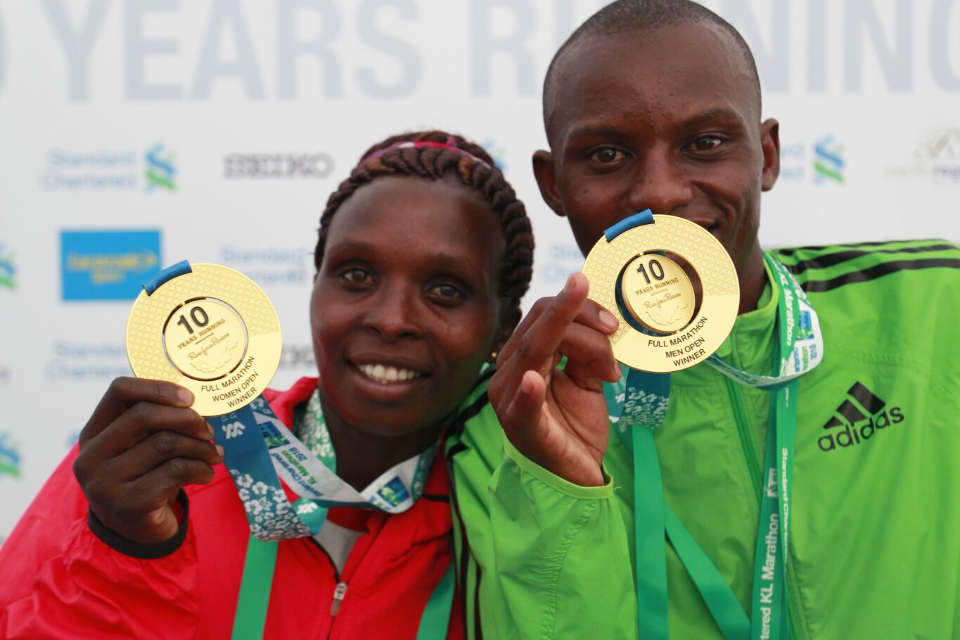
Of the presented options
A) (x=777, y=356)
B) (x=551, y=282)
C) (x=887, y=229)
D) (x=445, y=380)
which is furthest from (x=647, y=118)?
(x=887, y=229)

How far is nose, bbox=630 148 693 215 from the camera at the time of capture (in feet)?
3.67

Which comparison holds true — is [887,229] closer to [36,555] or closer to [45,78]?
[36,555]

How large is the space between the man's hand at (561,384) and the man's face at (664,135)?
25 centimetres

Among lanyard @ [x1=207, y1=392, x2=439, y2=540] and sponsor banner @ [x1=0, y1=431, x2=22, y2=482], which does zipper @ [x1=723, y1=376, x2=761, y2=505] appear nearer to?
lanyard @ [x1=207, y1=392, x2=439, y2=540]

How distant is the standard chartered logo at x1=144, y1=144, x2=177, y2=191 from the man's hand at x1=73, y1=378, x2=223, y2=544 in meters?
1.80

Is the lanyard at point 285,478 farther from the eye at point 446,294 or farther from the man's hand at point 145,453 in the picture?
the eye at point 446,294

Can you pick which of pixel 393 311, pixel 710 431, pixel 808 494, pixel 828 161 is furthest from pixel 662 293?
pixel 828 161

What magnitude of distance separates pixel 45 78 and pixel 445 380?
2.09 m

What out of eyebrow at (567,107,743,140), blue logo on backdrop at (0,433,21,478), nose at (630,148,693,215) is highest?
eyebrow at (567,107,743,140)

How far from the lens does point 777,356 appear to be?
1199 millimetres

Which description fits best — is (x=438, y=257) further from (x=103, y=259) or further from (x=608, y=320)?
(x=103, y=259)

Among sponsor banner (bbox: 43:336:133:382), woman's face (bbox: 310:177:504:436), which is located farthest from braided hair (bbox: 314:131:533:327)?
sponsor banner (bbox: 43:336:133:382)

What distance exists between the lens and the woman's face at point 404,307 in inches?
52.4

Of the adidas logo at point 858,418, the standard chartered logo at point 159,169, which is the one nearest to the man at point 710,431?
the adidas logo at point 858,418
